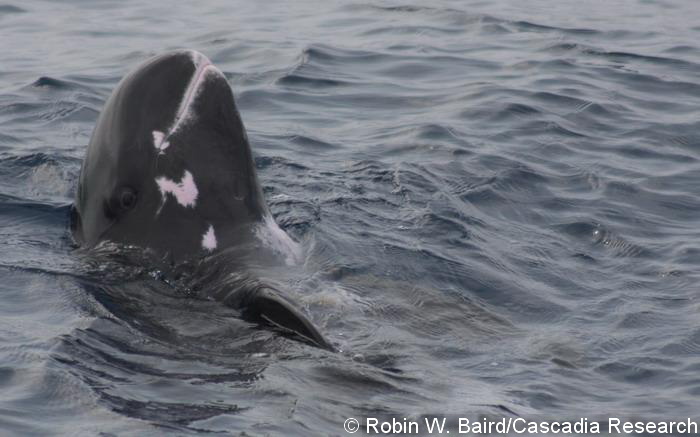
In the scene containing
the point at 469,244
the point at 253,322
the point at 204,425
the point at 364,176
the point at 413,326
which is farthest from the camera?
the point at 364,176

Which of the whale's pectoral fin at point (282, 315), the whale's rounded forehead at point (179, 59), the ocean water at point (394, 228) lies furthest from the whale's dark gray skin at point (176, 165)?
the whale's pectoral fin at point (282, 315)

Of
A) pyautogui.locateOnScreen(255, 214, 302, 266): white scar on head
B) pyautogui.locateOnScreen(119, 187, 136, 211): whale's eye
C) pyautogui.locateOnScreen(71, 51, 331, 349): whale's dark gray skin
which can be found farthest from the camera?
pyautogui.locateOnScreen(255, 214, 302, 266): white scar on head

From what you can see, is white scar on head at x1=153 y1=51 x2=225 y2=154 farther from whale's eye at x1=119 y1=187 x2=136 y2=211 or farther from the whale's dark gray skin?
whale's eye at x1=119 y1=187 x2=136 y2=211

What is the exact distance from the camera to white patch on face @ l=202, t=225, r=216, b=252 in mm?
8641

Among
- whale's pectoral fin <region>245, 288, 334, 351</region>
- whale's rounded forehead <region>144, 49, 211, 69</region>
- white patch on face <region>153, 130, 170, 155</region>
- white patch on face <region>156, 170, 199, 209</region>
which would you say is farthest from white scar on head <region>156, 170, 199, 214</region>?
whale's pectoral fin <region>245, 288, 334, 351</region>

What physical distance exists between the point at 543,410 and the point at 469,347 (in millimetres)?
1077

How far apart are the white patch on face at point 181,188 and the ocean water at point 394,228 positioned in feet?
1.93

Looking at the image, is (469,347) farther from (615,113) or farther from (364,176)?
(615,113)

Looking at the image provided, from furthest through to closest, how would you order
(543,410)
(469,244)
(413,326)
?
(469,244) → (413,326) → (543,410)

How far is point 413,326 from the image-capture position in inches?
324

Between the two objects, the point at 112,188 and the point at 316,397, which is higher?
the point at 112,188

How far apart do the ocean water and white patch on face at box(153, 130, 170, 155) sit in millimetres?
881

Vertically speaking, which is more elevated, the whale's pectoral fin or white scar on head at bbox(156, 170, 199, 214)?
white scar on head at bbox(156, 170, 199, 214)

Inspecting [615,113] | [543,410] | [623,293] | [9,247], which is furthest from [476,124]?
[543,410]
